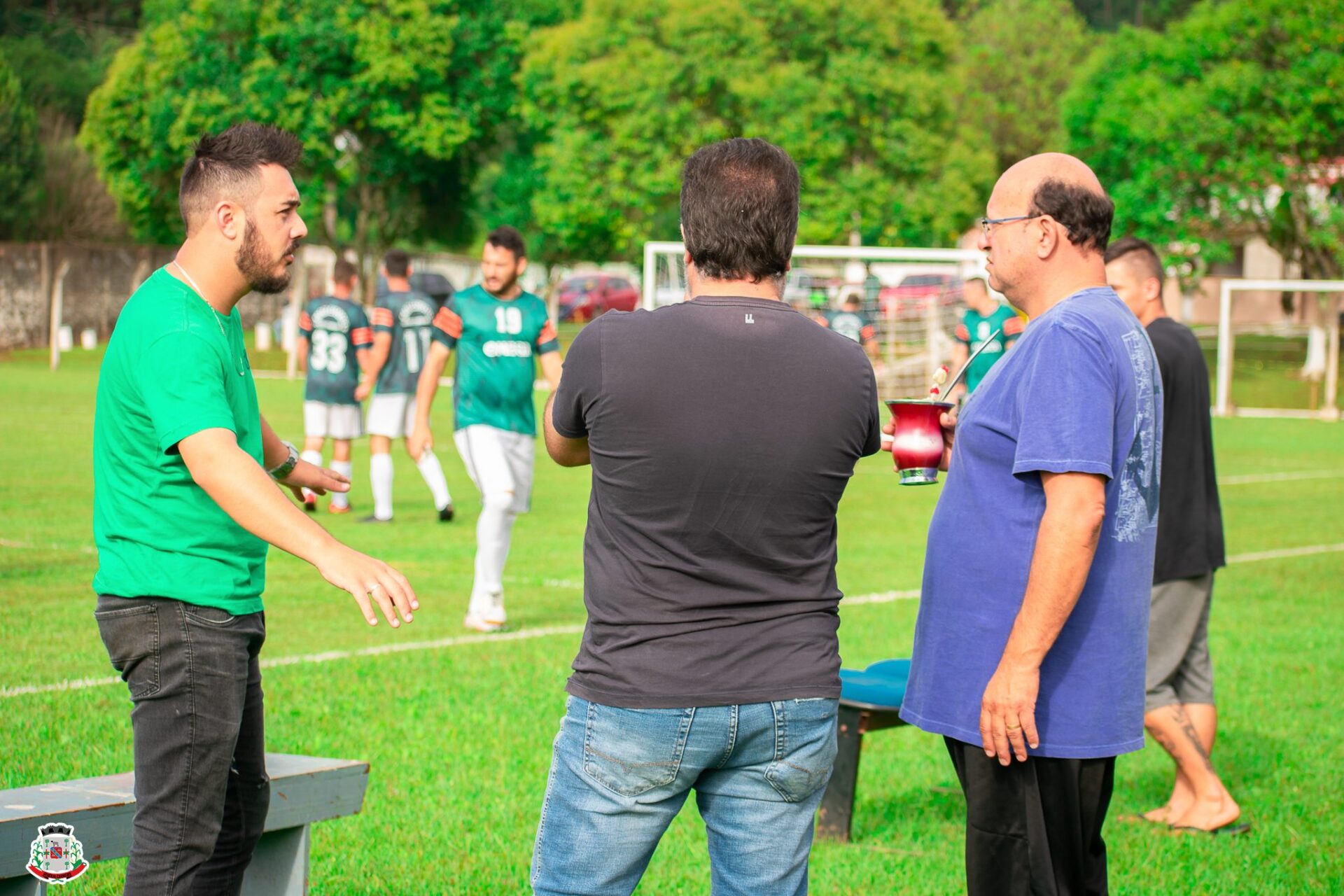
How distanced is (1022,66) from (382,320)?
174ft

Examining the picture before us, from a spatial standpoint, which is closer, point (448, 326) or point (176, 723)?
point (176, 723)

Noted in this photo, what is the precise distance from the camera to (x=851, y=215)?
1618 inches

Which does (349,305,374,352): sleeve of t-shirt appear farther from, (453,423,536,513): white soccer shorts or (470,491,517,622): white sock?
(470,491,517,622): white sock

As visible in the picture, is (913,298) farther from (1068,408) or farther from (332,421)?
(1068,408)

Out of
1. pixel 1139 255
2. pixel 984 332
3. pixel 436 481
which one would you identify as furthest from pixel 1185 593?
pixel 984 332

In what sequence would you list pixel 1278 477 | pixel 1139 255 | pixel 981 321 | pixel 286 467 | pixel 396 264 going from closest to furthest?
pixel 286 467, pixel 1139 255, pixel 396 264, pixel 981 321, pixel 1278 477

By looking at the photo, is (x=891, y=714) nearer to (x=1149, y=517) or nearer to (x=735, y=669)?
(x=1149, y=517)

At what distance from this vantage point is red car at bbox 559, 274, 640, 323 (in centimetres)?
5266

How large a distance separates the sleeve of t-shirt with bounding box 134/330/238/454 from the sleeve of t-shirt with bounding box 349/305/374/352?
11427 mm

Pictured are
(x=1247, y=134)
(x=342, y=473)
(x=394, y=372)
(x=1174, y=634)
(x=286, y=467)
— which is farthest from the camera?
(x=1247, y=134)

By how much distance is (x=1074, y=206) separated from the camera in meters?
3.48

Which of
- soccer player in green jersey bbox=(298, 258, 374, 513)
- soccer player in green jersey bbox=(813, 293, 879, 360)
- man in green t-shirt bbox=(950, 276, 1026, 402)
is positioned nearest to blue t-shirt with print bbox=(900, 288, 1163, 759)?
soccer player in green jersey bbox=(298, 258, 374, 513)

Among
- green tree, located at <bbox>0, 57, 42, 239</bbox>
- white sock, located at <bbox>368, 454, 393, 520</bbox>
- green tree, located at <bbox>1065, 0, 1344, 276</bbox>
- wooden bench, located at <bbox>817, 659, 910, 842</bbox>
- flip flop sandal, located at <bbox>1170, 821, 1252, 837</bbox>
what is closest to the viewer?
wooden bench, located at <bbox>817, 659, 910, 842</bbox>

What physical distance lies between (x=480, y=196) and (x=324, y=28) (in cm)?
1333
